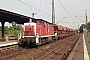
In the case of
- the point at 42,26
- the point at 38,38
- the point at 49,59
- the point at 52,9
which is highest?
the point at 52,9

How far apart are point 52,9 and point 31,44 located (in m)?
21.6

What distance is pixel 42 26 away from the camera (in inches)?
883

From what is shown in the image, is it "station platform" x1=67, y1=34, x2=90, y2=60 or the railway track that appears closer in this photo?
"station platform" x1=67, y1=34, x2=90, y2=60

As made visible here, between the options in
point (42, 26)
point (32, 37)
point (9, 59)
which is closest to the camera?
point (9, 59)

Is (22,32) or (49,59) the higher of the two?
(22,32)

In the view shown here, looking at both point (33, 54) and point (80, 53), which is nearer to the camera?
point (33, 54)

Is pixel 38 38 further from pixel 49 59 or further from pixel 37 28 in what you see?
pixel 49 59

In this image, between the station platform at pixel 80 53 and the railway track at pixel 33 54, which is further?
the railway track at pixel 33 54

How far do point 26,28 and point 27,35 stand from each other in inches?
33.0

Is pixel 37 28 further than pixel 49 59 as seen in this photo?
Yes

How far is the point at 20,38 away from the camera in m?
19.7

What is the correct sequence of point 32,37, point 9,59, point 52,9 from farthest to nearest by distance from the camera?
1. point 52,9
2. point 32,37
3. point 9,59

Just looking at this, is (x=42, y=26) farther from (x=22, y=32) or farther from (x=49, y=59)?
(x=49, y=59)

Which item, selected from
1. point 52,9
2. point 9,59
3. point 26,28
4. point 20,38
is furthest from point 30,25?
point 52,9
